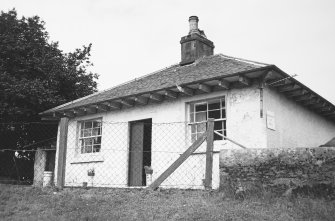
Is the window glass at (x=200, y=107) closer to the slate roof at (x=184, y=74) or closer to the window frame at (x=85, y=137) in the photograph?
the slate roof at (x=184, y=74)

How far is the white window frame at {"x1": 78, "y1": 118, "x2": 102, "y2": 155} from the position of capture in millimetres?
13555

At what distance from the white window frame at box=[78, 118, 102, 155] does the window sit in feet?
12.8

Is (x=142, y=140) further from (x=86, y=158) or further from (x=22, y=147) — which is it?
(x=22, y=147)

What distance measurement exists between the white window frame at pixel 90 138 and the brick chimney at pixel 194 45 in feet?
13.4

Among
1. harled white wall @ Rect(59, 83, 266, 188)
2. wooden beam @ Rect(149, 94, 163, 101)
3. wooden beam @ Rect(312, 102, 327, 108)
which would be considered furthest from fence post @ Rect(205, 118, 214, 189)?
wooden beam @ Rect(312, 102, 327, 108)

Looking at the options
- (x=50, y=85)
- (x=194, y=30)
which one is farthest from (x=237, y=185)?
(x=50, y=85)

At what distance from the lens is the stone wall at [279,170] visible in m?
6.34

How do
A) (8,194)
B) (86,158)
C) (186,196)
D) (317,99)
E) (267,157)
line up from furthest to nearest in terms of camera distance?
(86,158)
(317,99)
(8,194)
(186,196)
(267,157)

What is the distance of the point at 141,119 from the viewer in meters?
12.2

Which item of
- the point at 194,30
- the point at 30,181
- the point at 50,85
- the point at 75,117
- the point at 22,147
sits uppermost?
the point at 194,30

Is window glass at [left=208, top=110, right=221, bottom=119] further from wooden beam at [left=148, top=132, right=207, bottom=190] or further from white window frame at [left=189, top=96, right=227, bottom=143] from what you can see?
wooden beam at [left=148, top=132, right=207, bottom=190]

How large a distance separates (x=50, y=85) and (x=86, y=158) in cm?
454

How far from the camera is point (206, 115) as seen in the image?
10.9 metres

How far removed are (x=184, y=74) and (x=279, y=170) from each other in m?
6.27
